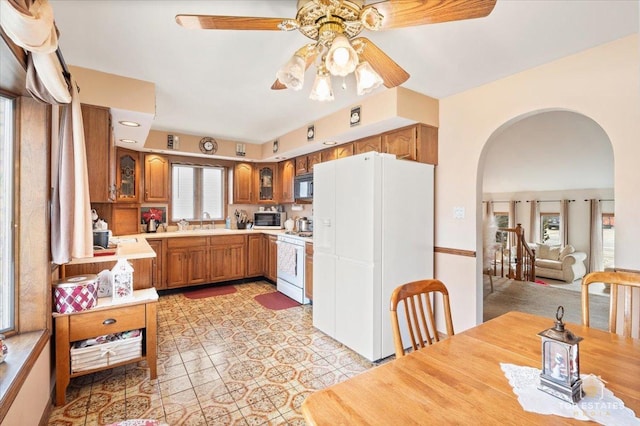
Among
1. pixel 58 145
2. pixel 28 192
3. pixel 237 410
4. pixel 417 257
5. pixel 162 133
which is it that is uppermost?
A: pixel 162 133

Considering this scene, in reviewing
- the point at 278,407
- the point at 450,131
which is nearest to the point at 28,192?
the point at 278,407

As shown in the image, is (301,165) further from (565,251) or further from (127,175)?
(565,251)

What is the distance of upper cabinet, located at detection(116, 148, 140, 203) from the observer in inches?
166

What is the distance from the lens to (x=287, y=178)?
5.23 metres

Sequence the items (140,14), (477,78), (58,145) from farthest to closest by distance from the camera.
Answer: (477,78) < (58,145) < (140,14)

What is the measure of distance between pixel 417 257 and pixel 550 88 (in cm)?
174

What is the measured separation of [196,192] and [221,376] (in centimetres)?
369

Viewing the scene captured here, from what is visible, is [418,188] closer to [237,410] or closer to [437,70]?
[437,70]

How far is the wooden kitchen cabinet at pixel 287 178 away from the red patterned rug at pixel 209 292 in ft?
5.78

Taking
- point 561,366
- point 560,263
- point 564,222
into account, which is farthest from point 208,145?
point 564,222

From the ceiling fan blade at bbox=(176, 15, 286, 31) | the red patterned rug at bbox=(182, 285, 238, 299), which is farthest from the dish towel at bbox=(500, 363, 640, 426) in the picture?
the red patterned rug at bbox=(182, 285, 238, 299)

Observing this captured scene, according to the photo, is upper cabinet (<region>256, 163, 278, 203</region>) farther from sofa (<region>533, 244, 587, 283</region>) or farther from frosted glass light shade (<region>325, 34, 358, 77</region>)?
sofa (<region>533, 244, 587, 283</region>)

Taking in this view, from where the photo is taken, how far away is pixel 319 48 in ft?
5.22

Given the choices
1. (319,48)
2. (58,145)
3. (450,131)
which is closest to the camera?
(319,48)
